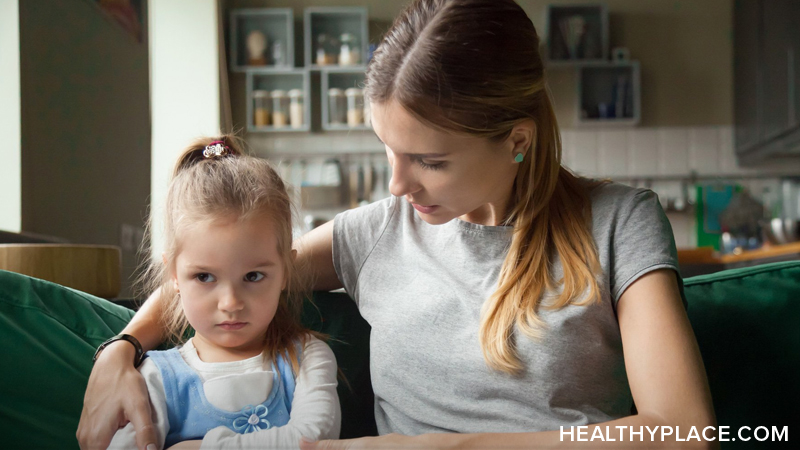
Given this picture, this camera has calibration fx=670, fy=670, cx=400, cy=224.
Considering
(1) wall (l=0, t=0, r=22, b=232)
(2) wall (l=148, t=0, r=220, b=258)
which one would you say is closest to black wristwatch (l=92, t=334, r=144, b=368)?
(1) wall (l=0, t=0, r=22, b=232)

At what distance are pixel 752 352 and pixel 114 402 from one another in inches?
41.7

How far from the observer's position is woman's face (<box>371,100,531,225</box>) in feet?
3.34

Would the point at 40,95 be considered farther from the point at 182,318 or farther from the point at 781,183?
the point at 781,183

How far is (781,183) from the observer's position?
4.93 m

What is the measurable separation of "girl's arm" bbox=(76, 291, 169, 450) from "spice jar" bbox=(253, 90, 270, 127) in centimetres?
422

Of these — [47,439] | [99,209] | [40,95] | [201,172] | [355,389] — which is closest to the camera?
[47,439]

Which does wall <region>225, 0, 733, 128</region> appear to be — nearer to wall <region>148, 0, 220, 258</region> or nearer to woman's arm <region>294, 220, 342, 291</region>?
wall <region>148, 0, 220, 258</region>

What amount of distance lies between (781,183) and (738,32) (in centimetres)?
116

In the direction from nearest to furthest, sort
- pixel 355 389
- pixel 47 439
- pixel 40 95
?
pixel 47 439 < pixel 355 389 < pixel 40 95

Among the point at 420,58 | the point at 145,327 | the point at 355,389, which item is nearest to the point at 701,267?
the point at 355,389

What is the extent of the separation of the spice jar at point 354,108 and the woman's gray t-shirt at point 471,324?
3815 mm

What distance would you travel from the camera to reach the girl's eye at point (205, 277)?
0.99m

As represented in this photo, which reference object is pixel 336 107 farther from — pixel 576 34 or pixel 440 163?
pixel 440 163

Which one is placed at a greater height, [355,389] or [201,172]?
[201,172]
